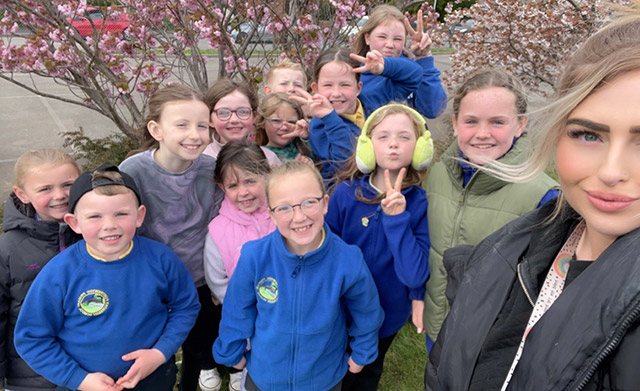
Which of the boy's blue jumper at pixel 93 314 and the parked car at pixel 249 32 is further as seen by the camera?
the parked car at pixel 249 32

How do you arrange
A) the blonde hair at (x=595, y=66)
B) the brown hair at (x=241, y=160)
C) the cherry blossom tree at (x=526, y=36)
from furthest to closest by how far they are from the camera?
1. the cherry blossom tree at (x=526, y=36)
2. the brown hair at (x=241, y=160)
3. the blonde hair at (x=595, y=66)

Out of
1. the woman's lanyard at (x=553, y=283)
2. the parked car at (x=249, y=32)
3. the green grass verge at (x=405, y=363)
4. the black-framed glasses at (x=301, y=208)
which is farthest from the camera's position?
the parked car at (x=249, y=32)

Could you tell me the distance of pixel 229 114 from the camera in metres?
2.58

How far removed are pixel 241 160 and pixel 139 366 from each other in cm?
107

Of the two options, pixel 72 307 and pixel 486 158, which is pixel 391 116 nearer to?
pixel 486 158

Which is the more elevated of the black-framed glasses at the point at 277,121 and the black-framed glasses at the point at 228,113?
the black-framed glasses at the point at 228,113

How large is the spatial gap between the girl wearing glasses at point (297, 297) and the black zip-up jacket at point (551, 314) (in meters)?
0.66

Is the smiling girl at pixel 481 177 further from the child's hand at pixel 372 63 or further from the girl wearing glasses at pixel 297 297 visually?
the child's hand at pixel 372 63

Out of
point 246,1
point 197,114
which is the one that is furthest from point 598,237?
point 246,1

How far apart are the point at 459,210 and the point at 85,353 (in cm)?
173

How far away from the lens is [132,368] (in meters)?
1.85

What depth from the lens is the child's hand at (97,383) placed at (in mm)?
1811

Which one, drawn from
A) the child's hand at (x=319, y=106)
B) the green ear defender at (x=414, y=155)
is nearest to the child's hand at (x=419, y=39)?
the child's hand at (x=319, y=106)

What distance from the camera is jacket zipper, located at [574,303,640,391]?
725 mm
